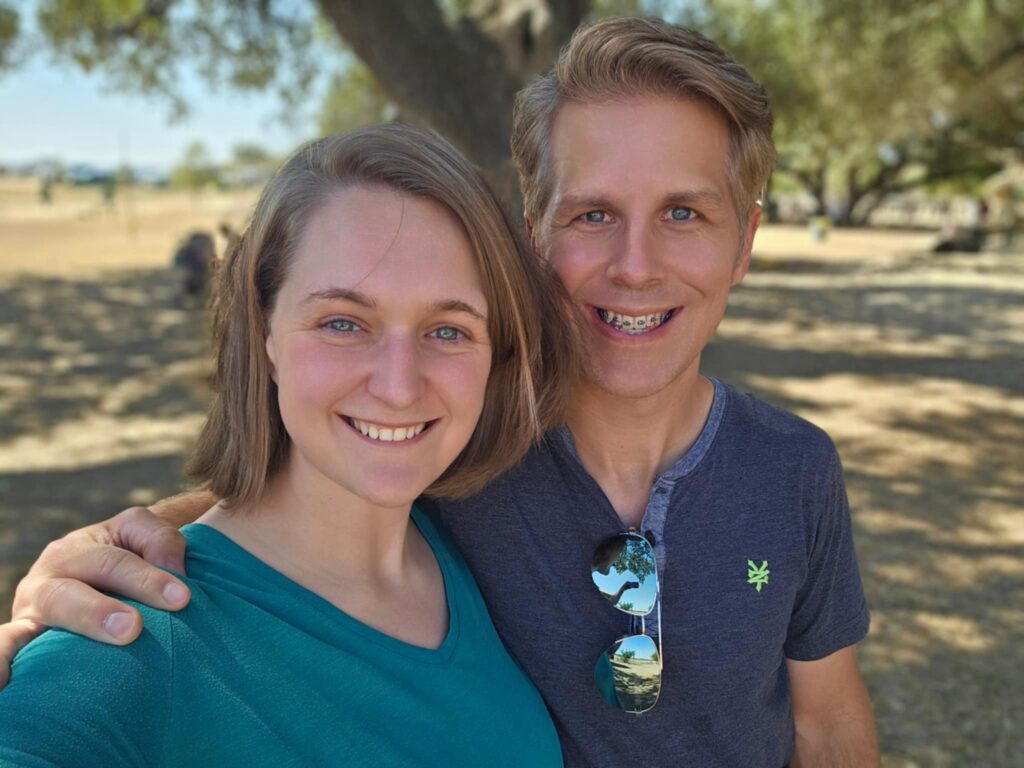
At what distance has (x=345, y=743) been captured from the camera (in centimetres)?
138

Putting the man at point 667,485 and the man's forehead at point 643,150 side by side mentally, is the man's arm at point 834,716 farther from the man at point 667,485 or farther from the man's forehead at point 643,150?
the man's forehead at point 643,150

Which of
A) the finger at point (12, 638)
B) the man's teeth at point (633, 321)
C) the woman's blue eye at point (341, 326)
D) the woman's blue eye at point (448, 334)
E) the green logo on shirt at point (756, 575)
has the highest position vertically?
the woman's blue eye at point (341, 326)

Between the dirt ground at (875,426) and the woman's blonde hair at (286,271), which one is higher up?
the woman's blonde hair at (286,271)

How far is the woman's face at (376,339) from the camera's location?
1.51 meters

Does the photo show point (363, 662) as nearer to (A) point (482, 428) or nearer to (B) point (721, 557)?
(A) point (482, 428)

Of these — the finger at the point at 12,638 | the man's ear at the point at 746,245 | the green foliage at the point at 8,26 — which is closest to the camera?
the finger at the point at 12,638

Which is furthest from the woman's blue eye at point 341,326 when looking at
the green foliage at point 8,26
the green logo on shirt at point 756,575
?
the green foliage at point 8,26

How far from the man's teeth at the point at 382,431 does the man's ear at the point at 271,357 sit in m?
0.20

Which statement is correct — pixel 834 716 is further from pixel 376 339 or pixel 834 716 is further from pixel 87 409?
pixel 87 409

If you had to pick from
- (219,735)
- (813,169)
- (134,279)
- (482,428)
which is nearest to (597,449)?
(482,428)

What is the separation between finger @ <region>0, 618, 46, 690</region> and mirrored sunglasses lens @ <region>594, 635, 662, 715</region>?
1.04 meters

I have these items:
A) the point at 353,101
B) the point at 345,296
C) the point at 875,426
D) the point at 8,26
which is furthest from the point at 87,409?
the point at 353,101

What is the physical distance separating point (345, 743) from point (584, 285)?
3.60 feet

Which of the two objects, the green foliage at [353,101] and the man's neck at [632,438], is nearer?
the man's neck at [632,438]
